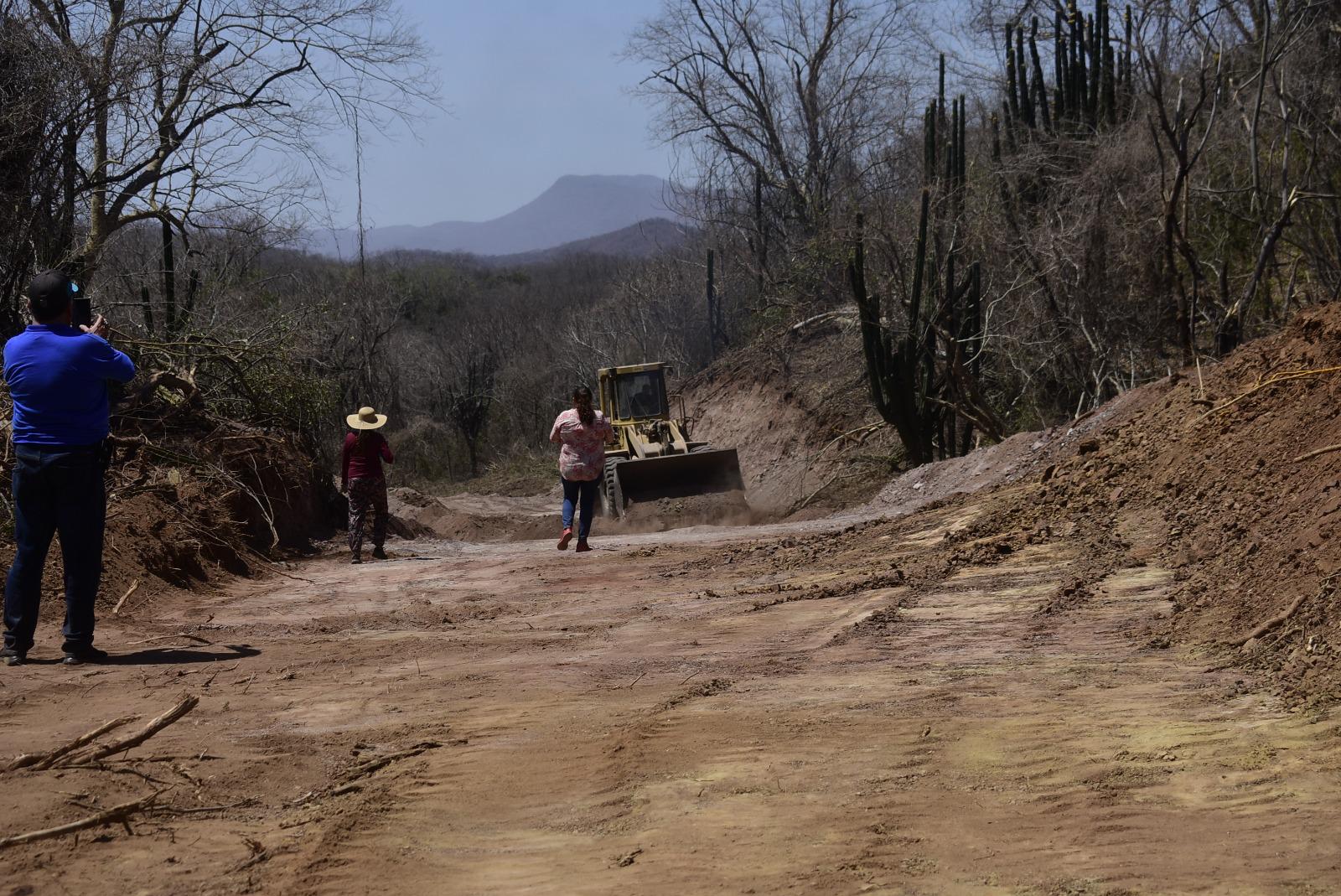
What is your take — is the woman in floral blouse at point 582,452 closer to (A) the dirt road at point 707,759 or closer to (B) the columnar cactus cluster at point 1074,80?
(A) the dirt road at point 707,759

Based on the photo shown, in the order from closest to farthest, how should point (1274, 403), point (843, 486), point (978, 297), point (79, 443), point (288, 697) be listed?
point (288, 697), point (79, 443), point (1274, 403), point (978, 297), point (843, 486)

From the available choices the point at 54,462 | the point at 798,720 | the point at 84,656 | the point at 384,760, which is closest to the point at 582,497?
the point at 84,656

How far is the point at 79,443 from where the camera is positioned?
650 centimetres

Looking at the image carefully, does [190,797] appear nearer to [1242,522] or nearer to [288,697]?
[288,697]

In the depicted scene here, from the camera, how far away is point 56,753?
450cm

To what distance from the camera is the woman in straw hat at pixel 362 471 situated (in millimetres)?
12617

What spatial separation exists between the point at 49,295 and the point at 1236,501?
6.60 meters

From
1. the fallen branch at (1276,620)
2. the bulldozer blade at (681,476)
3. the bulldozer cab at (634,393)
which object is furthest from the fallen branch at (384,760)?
the bulldozer cab at (634,393)

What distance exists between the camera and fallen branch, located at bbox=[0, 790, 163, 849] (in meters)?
3.72

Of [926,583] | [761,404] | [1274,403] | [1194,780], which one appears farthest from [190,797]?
[761,404]

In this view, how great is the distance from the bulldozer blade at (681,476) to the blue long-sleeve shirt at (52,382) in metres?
14.2

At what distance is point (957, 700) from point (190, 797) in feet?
9.70

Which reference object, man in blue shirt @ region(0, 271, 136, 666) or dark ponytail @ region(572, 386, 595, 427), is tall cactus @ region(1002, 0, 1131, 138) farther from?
man in blue shirt @ region(0, 271, 136, 666)

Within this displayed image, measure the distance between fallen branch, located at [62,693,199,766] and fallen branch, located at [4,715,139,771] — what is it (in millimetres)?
50
